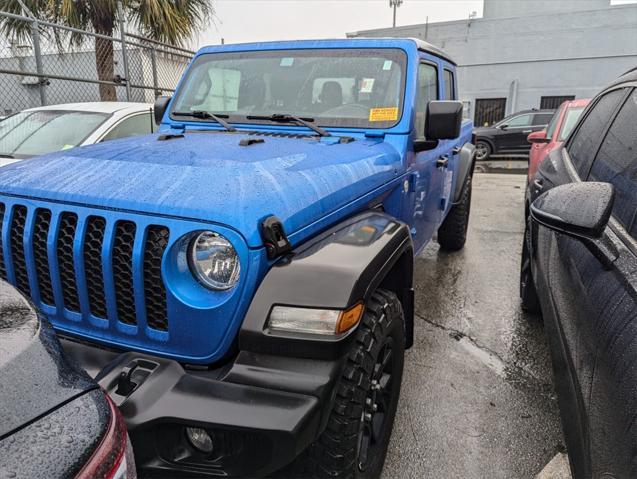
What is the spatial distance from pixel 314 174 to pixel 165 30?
8820 mm

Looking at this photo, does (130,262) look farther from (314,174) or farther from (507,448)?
(507,448)

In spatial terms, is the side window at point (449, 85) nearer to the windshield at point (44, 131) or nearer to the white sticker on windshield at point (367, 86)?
the white sticker on windshield at point (367, 86)

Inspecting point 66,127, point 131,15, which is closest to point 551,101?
point 131,15

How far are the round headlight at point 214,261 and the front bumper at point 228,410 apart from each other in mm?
258

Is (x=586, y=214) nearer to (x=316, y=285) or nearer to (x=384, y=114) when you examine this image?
(x=316, y=285)

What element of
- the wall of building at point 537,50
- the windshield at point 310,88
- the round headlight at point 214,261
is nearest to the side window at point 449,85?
the windshield at point 310,88

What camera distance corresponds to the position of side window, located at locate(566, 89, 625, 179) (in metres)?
2.37

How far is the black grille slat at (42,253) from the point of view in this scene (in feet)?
5.64

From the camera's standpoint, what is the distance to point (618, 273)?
1.38 meters

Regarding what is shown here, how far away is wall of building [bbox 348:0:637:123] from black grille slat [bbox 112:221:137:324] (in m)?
19.5

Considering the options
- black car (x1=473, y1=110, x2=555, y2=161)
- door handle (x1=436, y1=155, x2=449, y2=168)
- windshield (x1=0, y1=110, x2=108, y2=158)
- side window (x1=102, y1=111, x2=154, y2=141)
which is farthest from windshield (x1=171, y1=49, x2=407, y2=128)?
black car (x1=473, y1=110, x2=555, y2=161)

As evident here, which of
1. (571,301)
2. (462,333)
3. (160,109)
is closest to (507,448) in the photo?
(571,301)

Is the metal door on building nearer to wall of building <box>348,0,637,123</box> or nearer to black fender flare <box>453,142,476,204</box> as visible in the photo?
wall of building <box>348,0,637,123</box>

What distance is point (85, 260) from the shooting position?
163 cm
